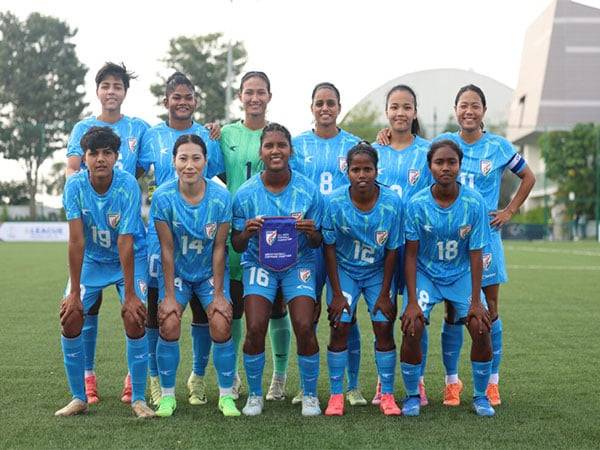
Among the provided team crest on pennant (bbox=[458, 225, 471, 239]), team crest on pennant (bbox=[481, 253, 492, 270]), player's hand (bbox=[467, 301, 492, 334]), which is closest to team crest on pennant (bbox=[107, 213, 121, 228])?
team crest on pennant (bbox=[458, 225, 471, 239])

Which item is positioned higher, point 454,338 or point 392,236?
point 392,236

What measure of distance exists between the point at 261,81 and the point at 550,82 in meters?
53.4

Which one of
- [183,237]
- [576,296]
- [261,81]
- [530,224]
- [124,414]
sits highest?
[261,81]

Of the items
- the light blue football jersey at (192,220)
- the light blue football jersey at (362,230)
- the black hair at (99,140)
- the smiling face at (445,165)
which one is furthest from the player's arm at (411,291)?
the black hair at (99,140)

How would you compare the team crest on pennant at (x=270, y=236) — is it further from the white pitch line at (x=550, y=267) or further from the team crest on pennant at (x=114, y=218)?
the white pitch line at (x=550, y=267)

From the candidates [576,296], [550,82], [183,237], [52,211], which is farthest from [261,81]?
[550,82]

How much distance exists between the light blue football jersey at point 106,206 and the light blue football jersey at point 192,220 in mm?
136

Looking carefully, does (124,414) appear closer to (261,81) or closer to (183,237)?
(183,237)

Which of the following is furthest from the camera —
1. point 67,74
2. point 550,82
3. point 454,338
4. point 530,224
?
point 550,82

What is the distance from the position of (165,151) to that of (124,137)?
0.29 metres

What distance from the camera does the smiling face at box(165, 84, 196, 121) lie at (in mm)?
5398

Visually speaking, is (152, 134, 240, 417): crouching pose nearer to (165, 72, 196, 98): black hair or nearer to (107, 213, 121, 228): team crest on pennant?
(107, 213, 121, 228): team crest on pennant

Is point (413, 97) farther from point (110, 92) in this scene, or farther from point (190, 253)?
point (110, 92)

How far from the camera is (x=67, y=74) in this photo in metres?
50.5
